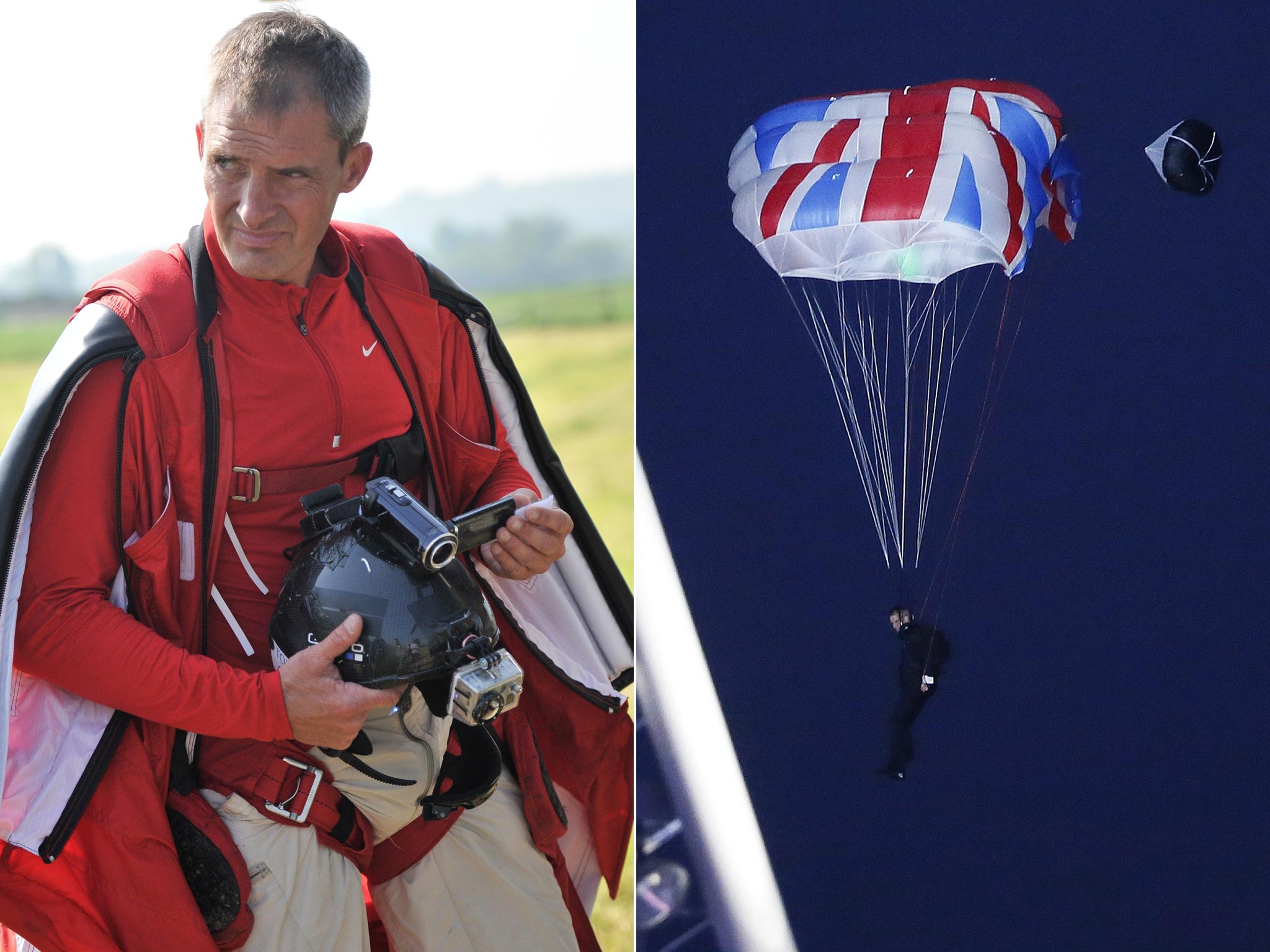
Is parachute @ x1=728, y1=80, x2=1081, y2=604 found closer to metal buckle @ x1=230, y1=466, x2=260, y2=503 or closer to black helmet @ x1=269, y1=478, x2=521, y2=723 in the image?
black helmet @ x1=269, y1=478, x2=521, y2=723

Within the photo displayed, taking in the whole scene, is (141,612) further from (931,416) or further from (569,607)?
(931,416)

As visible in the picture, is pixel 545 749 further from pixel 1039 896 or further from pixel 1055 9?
pixel 1055 9

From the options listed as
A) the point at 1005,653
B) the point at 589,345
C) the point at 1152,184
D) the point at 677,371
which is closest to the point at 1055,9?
the point at 1152,184

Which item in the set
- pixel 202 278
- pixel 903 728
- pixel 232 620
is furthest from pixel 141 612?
pixel 903 728

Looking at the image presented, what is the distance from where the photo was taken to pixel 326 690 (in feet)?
5.39

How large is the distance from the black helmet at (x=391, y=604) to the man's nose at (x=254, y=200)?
0.40m

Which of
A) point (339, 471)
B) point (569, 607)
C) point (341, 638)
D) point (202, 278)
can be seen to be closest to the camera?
point (341, 638)

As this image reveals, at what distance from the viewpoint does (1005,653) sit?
200 cm

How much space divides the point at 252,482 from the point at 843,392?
0.94 m

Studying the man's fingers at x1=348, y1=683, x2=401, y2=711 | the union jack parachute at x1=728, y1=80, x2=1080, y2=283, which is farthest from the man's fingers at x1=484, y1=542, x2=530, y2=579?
the union jack parachute at x1=728, y1=80, x2=1080, y2=283

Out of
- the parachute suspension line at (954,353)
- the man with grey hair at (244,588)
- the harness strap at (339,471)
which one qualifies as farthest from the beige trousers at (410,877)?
the parachute suspension line at (954,353)

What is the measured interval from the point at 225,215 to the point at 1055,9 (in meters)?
1.27


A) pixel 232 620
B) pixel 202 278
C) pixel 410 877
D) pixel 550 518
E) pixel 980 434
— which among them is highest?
pixel 202 278

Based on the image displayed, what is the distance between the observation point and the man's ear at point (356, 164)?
6.00ft
